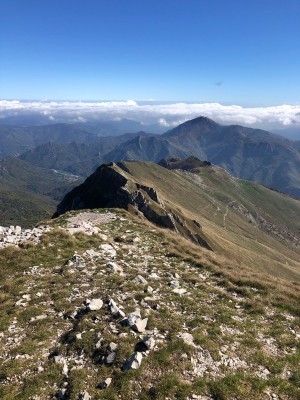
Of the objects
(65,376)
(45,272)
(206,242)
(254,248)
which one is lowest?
(254,248)

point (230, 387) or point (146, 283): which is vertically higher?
point (230, 387)

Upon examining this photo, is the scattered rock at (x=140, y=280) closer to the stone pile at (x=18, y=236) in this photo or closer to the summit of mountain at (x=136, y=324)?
the summit of mountain at (x=136, y=324)

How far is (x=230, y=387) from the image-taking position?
13.6 m

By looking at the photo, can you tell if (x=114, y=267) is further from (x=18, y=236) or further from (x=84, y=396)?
(x=84, y=396)

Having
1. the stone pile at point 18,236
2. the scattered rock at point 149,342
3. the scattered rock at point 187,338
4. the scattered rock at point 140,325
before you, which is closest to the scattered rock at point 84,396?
the scattered rock at point 149,342

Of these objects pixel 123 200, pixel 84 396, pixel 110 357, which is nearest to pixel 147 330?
pixel 110 357

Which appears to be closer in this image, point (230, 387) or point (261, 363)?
point (230, 387)

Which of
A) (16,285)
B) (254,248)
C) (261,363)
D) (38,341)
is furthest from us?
(254,248)

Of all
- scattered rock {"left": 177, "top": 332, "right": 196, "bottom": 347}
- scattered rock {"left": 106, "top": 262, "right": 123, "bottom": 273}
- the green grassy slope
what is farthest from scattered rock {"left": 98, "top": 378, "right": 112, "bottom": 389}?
scattered rock {"left": 106, "top": 262, "right": 123, "bottom": 273}

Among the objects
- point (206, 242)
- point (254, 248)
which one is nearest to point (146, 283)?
point (206, 242)

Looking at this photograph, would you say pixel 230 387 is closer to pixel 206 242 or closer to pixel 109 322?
pixel 109 322

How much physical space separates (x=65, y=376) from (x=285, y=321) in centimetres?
1335

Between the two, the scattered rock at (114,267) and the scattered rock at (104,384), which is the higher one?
the scattered rock at (104,384)

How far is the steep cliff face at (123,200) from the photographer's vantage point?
99.8m
